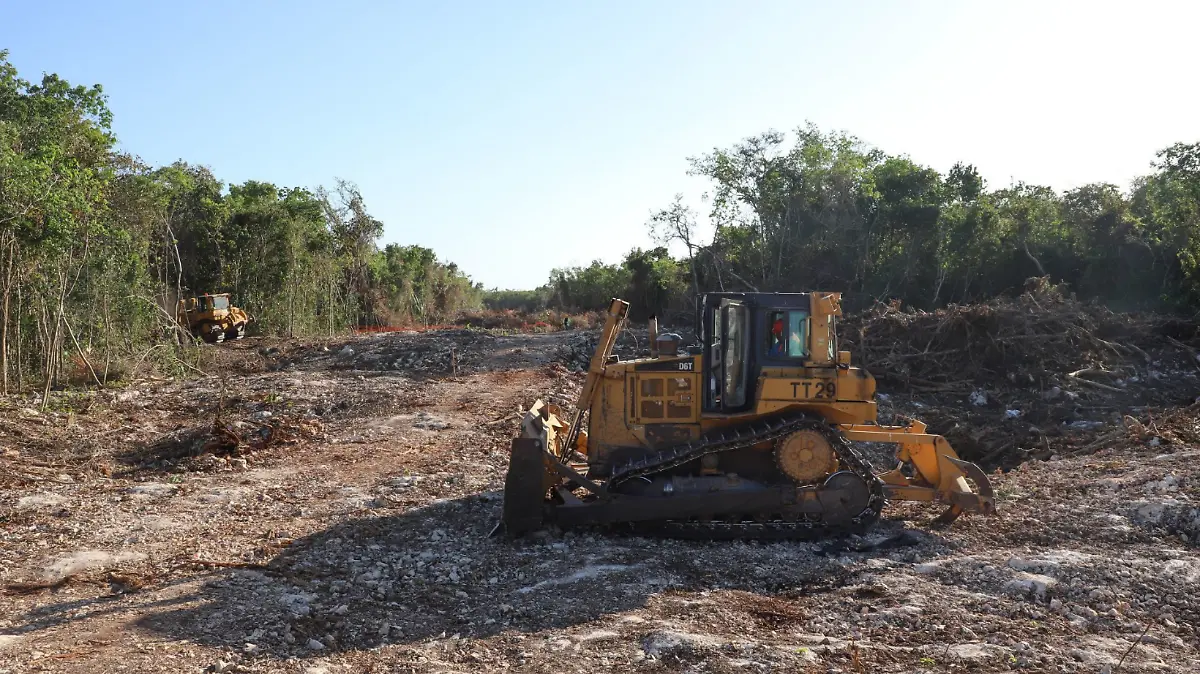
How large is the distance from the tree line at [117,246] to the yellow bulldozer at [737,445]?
1067 centimetres

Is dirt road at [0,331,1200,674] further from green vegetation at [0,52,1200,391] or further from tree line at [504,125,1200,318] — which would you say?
tree line at [504,125,1200,318]

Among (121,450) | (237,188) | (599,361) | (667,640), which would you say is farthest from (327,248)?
(667,640)

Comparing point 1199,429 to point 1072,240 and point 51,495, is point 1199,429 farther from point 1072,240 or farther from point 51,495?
point 1072,240

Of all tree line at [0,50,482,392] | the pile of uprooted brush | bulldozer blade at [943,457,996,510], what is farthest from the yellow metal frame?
tree line at [0,50,482,392]

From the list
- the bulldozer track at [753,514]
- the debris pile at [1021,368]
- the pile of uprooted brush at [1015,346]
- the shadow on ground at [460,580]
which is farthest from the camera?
the pile of uprooted brush at [1015,346]

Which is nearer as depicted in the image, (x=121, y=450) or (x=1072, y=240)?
(x=121, y=450)

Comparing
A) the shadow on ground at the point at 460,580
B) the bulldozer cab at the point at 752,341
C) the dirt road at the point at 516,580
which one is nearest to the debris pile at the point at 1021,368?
the dirt road at the point at 516,580

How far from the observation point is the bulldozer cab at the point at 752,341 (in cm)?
739

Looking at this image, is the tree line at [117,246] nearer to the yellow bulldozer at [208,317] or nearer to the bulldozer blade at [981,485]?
the yellow bulldozer at [208,317]

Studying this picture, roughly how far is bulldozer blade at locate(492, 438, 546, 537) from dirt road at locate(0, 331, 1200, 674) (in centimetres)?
23

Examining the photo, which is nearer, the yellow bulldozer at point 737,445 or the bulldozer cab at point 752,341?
the yellow bulldozer at point 737,445

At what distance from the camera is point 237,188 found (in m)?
31.6

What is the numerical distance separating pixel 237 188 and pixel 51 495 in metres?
24.8

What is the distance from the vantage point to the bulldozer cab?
739cm
